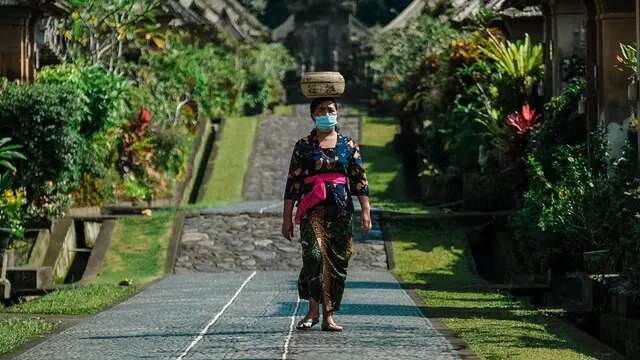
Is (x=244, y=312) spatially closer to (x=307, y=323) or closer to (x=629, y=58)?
(x=307, y=323)

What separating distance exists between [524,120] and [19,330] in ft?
45.8

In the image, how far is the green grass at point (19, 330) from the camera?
15898mm

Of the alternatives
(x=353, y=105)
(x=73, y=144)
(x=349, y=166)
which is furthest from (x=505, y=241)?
(x=353, y=105)

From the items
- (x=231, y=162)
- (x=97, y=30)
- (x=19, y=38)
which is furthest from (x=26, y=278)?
(x=231, y=162)

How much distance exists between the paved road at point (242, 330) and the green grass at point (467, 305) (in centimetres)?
45

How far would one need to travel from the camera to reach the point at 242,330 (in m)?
15.8

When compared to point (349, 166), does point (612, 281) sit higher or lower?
lower

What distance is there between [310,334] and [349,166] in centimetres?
167

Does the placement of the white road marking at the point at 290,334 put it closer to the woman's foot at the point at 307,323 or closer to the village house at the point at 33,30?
the woman's foot at the point at 307,323

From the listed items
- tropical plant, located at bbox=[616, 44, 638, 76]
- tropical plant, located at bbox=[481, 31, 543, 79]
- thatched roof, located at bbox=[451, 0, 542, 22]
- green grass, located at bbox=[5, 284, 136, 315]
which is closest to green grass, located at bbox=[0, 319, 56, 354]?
green grass, located at bbox=[5, 284, 136, 315]

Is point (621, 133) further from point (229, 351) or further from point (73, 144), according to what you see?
point (229, 351)

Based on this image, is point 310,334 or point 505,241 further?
point 505,241

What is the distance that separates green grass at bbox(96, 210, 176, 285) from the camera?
25.9m

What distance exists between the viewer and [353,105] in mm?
65312
